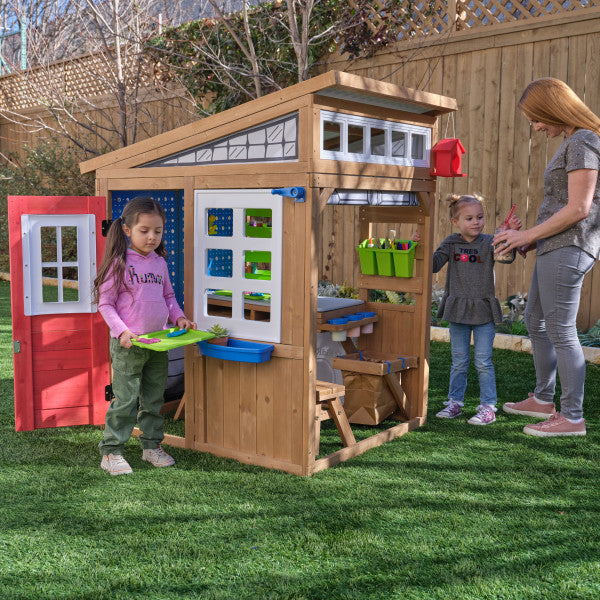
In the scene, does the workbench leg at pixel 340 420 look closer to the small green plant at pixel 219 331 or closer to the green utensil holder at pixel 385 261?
the small green plant at pixel 219 331

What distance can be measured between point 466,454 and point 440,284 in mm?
4010

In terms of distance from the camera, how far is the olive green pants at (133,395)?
11.9 feet

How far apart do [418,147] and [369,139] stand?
0.58 meters

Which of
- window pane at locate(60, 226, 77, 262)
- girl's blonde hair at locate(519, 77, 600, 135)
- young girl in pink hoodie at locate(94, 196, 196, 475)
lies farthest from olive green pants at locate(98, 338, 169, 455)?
window pane at locate(60, 226, 77, 262)

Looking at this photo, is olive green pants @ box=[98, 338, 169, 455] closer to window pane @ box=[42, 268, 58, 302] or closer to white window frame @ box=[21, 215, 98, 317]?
white window frame @ box=[21, 215, 98, 317]

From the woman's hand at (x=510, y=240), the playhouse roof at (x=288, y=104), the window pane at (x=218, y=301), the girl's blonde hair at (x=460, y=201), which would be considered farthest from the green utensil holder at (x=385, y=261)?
the window pane at (x=218, y=301)

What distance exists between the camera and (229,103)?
8.61 m

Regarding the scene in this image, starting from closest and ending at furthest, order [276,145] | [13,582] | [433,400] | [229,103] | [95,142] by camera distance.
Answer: [13,582] → [276,145] → [433,400] → [229,103] → [95,142]

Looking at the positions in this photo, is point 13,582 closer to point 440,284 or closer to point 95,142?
point 440,284

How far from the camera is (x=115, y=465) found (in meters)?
3.62

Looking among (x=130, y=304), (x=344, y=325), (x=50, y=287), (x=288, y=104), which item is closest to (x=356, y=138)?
(x=288, y=104)

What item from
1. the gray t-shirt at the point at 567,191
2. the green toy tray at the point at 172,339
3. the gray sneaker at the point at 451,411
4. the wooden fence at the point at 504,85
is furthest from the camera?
the wooden fence at the point at 504,85

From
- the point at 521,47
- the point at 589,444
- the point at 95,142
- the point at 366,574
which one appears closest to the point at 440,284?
the point at 521,47

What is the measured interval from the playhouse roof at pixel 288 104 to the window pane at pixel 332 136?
0.48ft
